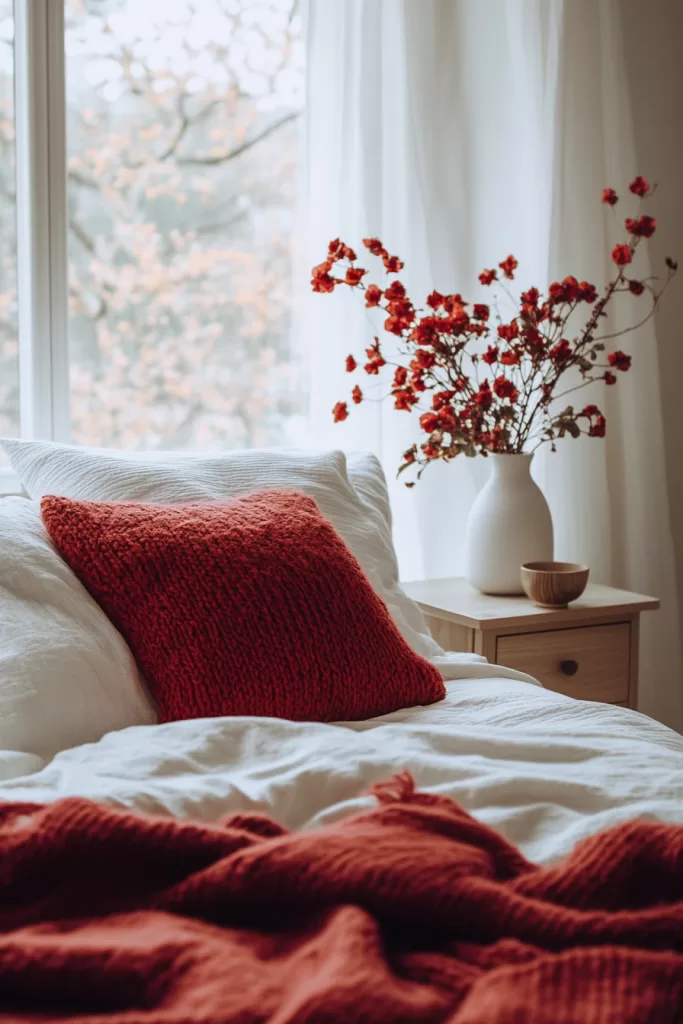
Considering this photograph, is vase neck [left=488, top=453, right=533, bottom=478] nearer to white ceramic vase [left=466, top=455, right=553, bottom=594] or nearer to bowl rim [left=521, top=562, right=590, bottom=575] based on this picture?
white ceramic vase [left=466, top=455, right=553, bottom=594]

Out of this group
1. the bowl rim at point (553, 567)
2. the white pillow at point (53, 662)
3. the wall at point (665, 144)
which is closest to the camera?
the white pillow at point (53, 662)

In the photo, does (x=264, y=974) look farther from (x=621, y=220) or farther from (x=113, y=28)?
(x=621, y=220)

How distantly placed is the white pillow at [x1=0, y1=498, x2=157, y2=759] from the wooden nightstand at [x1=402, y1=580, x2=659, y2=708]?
33.3 inches

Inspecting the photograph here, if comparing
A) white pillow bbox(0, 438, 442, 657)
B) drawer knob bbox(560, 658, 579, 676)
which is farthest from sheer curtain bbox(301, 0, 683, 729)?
white pillow bbox(0, 438, 442, 657)

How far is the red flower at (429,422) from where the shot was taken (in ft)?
7.29

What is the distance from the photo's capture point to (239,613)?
57.8 inches

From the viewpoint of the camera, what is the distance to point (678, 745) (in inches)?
57.2

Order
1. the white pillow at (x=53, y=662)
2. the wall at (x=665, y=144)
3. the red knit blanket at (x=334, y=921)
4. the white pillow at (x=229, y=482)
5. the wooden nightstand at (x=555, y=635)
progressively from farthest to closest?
the wall at (x=665, y=144)
the wooden nightstand at (x=555, y=635)
the white pillow at (x=229, y=482)
the white pillow at (x=53, y=662)
the red knit blanket at (x=334, y=921)

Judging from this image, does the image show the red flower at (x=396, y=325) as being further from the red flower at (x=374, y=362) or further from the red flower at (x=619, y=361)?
the red flower at (x=619, y=361)

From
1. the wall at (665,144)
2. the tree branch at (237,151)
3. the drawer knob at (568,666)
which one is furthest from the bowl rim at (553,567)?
the tree branch at (237,151)

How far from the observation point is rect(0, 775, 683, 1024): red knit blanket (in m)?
0.70

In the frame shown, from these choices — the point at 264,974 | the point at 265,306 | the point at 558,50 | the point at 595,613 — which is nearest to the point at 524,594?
the point at 595,613

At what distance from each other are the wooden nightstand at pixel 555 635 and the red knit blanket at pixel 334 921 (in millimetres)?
1181

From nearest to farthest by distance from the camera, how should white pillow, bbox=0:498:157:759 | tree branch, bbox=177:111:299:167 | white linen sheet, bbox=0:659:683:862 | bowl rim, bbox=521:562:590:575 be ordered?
white linen sheet, bbox=0:659:683:862 → white pillow, bbox=0:498:157:759 → bowl rim, bbox=521:562:590:575 → tree branch, bbox=177:111:299:167
